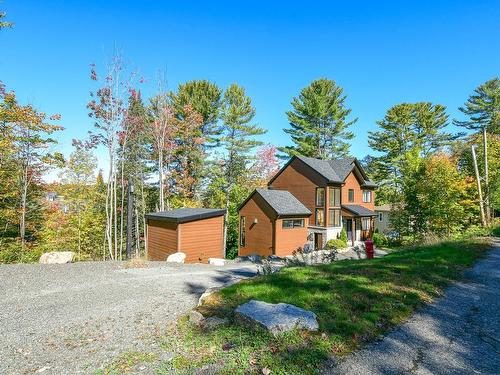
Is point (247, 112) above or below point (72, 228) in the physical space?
above

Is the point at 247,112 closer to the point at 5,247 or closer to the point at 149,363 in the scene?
the point at 5,247

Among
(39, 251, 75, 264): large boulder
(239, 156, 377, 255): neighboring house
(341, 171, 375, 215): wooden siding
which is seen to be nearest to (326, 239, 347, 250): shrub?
(239, 156, 377, 255): neighboring house

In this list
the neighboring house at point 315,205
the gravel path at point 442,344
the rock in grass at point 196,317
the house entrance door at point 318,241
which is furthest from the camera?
the house entrance door at point 318,241

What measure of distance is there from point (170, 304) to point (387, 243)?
26.5 meters

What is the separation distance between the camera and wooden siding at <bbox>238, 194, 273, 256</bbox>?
2471 cm

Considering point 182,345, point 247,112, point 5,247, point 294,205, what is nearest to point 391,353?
point 182,345

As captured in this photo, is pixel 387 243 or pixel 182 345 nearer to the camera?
pixel 182 345

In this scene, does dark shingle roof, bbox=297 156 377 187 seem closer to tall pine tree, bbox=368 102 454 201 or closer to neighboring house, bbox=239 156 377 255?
neighboring house, bbox=239 156 377 255

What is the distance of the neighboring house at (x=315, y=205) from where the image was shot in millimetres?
25328

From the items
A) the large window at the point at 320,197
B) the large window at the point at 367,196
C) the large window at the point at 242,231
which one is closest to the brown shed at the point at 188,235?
the large window at the point at 242,231

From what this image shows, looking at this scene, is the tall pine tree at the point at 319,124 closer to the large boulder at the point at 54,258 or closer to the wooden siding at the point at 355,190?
the wooden siding at the point at 355,190

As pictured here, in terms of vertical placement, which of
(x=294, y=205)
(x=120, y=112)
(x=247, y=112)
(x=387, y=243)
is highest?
(x=247, y=112)

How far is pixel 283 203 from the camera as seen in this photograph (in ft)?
85.8

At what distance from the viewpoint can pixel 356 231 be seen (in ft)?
101
